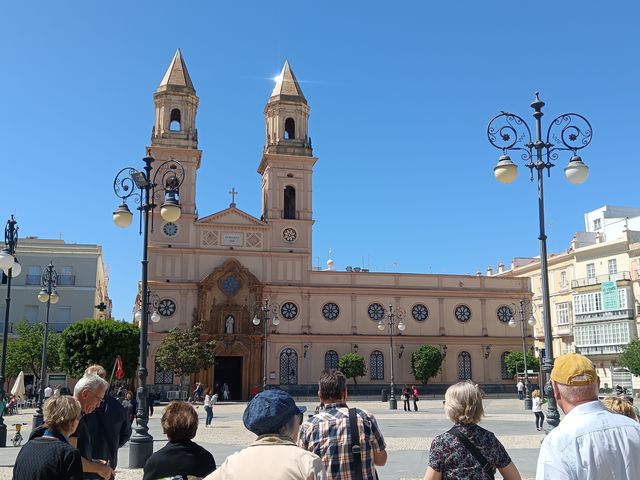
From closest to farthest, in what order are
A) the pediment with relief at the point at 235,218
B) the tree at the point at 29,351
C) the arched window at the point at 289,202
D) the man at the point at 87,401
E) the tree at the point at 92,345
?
the man at the point at 87,401, the tree at the point at 92,345, the tree at the point at 29,351, the pediment with relief at the point at 235,218, the arched window at the point at 289,202

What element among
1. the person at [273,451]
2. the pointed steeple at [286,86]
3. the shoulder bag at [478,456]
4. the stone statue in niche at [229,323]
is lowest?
the shoulder bag at [478,456]

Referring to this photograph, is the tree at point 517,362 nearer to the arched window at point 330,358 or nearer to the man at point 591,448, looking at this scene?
the arched window at point 330,358

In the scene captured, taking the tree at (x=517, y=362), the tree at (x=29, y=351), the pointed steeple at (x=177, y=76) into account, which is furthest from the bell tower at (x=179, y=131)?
the tree at (x=517, y=362)

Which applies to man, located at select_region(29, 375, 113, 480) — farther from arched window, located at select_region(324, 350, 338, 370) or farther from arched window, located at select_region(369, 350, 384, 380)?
arched window, located at select_region(369, 350, 384, 380)

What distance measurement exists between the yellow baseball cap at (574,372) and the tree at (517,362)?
5003cm

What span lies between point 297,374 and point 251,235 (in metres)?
11.2

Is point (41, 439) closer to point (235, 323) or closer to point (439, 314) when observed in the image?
point (235, 323)

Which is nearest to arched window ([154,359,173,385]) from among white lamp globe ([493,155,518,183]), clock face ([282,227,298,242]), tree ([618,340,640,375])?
clock face ([282,227,298,242])

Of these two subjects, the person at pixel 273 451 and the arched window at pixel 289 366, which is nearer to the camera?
the person at pixel 273 451

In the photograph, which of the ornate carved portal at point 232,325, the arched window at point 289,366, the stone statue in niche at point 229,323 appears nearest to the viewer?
the ornate carved portal at point 232,325

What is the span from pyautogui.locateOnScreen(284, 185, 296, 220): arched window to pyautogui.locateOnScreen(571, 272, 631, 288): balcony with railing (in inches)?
953

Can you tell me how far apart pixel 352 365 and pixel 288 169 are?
16.2m

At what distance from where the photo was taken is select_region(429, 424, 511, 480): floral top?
15.3 feet

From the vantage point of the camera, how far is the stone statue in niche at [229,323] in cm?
5078
